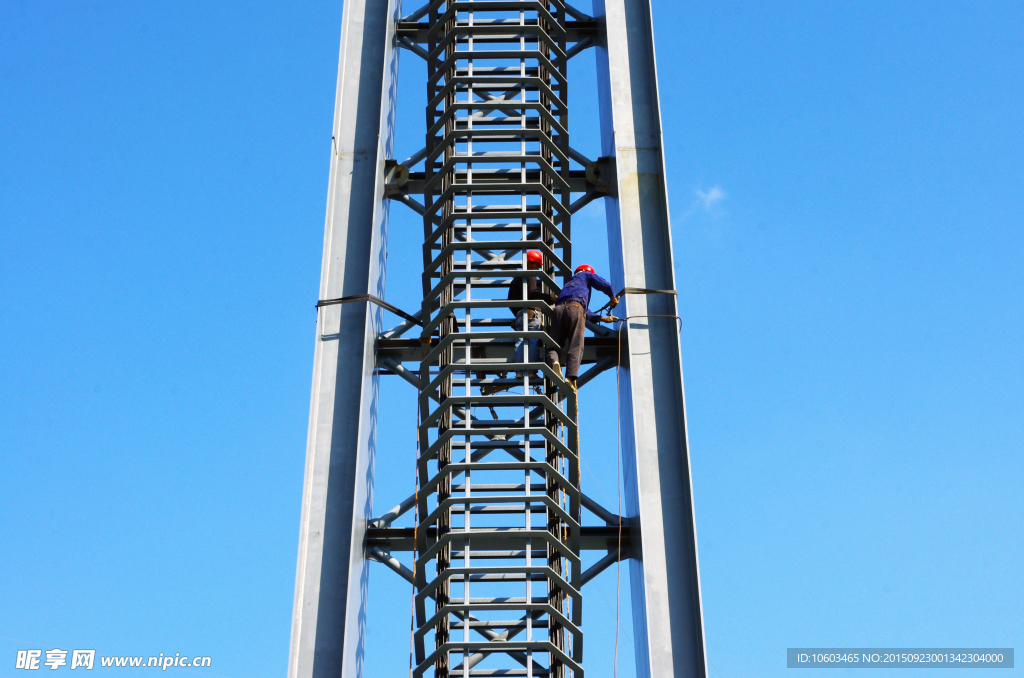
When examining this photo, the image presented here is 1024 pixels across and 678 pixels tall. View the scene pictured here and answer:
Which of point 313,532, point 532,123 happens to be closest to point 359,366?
point 313,532

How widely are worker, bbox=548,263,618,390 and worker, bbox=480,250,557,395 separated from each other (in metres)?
0.17

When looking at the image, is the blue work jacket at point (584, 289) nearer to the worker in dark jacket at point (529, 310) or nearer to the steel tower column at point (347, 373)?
the worker in dark jacket at point (529, 310)

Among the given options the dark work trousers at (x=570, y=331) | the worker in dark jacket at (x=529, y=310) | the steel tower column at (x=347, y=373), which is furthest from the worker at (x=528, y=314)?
the steel tower column at (x=347, y=373)

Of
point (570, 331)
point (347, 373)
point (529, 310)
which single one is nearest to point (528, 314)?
point (529, 310)

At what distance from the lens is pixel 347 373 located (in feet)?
31.8

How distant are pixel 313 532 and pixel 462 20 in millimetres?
6135

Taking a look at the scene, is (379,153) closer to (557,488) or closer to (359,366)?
(359,366)

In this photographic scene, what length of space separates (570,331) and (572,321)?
4.0 inches

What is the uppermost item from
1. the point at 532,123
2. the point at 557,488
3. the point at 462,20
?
the point at 462,20

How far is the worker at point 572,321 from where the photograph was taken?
10289 mm

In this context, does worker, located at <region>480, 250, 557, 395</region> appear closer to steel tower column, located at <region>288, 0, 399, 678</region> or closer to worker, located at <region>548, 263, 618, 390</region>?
worker, located at <region>548, 263, 618, 390</region>

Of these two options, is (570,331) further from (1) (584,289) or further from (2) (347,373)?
(2) (347,373)

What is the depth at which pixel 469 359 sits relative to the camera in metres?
9.91

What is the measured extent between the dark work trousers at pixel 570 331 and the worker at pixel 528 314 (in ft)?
0.62
